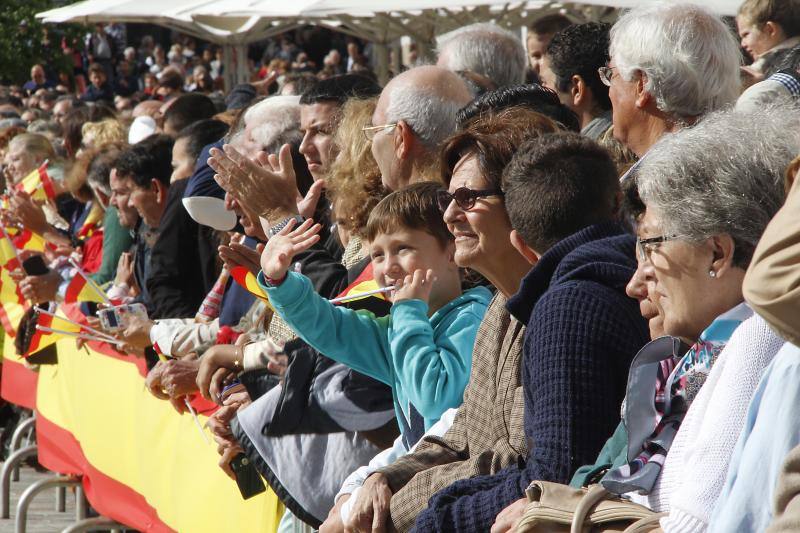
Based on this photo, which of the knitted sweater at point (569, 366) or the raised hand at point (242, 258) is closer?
the knitted sweater at point (569, 366)

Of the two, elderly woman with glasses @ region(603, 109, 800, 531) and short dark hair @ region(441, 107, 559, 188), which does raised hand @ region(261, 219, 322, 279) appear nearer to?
short dark hair @ region(441, 107, 559, 188)

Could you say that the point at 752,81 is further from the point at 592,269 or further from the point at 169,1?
the point at 169,1

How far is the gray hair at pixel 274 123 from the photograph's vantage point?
211 inches

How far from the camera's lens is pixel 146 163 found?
262 inches

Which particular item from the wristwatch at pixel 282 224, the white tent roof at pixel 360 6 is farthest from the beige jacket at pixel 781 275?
the white tent roof at pixel 360 6

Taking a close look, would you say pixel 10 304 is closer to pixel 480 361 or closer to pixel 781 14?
pixel 781 14

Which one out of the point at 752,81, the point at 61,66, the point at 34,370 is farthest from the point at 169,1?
the point at 752,81

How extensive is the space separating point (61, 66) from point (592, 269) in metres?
24.5

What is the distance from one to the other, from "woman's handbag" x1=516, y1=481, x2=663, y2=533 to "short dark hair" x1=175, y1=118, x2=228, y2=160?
422cm

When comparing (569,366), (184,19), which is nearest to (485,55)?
(569,366)

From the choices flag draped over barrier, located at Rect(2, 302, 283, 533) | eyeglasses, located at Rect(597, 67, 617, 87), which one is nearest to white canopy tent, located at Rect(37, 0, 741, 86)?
flag draped over barrier, located at Rect(2, 302, 283, 533)

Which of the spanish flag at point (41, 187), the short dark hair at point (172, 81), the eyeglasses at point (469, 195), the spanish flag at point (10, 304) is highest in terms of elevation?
the eyeglasses at point (469, 195)

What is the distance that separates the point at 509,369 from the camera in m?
3.04

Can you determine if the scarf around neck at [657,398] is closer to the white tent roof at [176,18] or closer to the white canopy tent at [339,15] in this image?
the white canopy tent at [339,15]
